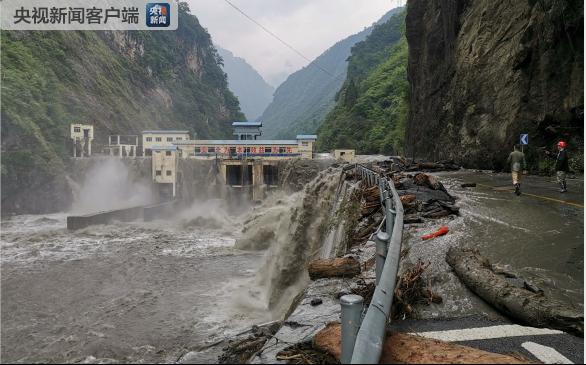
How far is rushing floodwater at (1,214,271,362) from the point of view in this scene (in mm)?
9570

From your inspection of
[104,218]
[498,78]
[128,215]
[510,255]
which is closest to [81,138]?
[128,215]

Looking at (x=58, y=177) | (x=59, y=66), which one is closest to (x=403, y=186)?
(x=58, y=177)

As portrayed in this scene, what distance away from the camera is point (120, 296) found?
46.7 ft

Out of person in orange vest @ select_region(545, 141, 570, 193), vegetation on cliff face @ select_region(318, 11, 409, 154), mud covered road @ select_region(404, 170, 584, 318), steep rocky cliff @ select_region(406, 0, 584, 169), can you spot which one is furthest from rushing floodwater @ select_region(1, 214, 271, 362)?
vegetation on cliff face @ select_region(318, 11, 409, 154)

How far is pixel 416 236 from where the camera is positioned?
7.07m

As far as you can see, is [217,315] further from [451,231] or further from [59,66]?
[59,66]

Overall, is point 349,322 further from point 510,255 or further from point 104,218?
point 104,218

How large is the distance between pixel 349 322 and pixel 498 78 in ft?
72.9

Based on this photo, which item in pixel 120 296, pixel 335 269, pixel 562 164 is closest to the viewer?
pixel 335 269

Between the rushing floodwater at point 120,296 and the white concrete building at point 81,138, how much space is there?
27857 millimetres

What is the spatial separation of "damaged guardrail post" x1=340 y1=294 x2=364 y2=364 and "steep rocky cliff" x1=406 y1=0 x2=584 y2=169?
1776 centimetres

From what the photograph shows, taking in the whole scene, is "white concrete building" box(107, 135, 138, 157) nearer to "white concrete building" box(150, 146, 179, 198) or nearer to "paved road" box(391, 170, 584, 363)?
"white concrete building" box(150, 146, 179, 198)

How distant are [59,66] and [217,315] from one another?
68.8 m

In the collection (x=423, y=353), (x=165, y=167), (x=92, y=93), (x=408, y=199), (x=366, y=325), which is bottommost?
(x=423, y=353)
